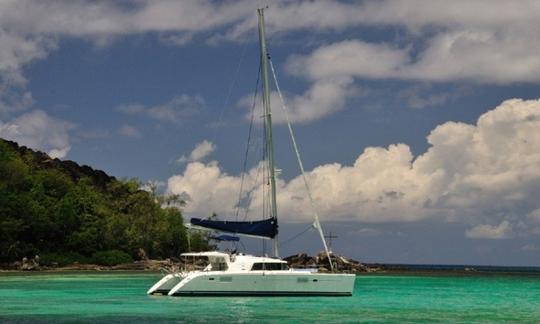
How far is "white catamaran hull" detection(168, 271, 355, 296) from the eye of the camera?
42.4 meters

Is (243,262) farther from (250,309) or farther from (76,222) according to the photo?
(76,222)

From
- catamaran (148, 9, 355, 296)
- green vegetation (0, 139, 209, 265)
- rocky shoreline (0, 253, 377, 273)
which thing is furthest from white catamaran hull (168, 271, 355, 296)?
green vegetation (0, 139, 209, 265)

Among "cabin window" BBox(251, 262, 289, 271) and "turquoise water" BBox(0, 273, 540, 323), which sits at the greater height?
"cabin window" BBox(251, 262, 289, 271)

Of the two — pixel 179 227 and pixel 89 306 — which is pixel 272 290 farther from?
pixel 179 227

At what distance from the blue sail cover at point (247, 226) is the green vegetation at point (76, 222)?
198 feet

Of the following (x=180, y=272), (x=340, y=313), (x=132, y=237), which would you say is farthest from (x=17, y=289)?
(x=132, y=237)

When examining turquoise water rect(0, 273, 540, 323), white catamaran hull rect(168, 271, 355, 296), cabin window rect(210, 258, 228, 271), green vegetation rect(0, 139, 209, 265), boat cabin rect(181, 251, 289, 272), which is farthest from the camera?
green vegetation rect(0, 139, 209, 265)

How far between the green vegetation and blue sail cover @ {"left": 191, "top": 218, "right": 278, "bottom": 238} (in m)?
60.4

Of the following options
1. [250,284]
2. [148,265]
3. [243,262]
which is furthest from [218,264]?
[148,265]

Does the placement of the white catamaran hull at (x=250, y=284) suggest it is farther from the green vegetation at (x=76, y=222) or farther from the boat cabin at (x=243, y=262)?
the green vegetation at (x=76, y=222)

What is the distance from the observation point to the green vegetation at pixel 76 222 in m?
102

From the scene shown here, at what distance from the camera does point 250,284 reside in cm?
4244

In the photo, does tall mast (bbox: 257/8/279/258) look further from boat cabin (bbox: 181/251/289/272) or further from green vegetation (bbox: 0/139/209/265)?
green vegetation (bbox: 0/139/209/265)

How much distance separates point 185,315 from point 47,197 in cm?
8035
